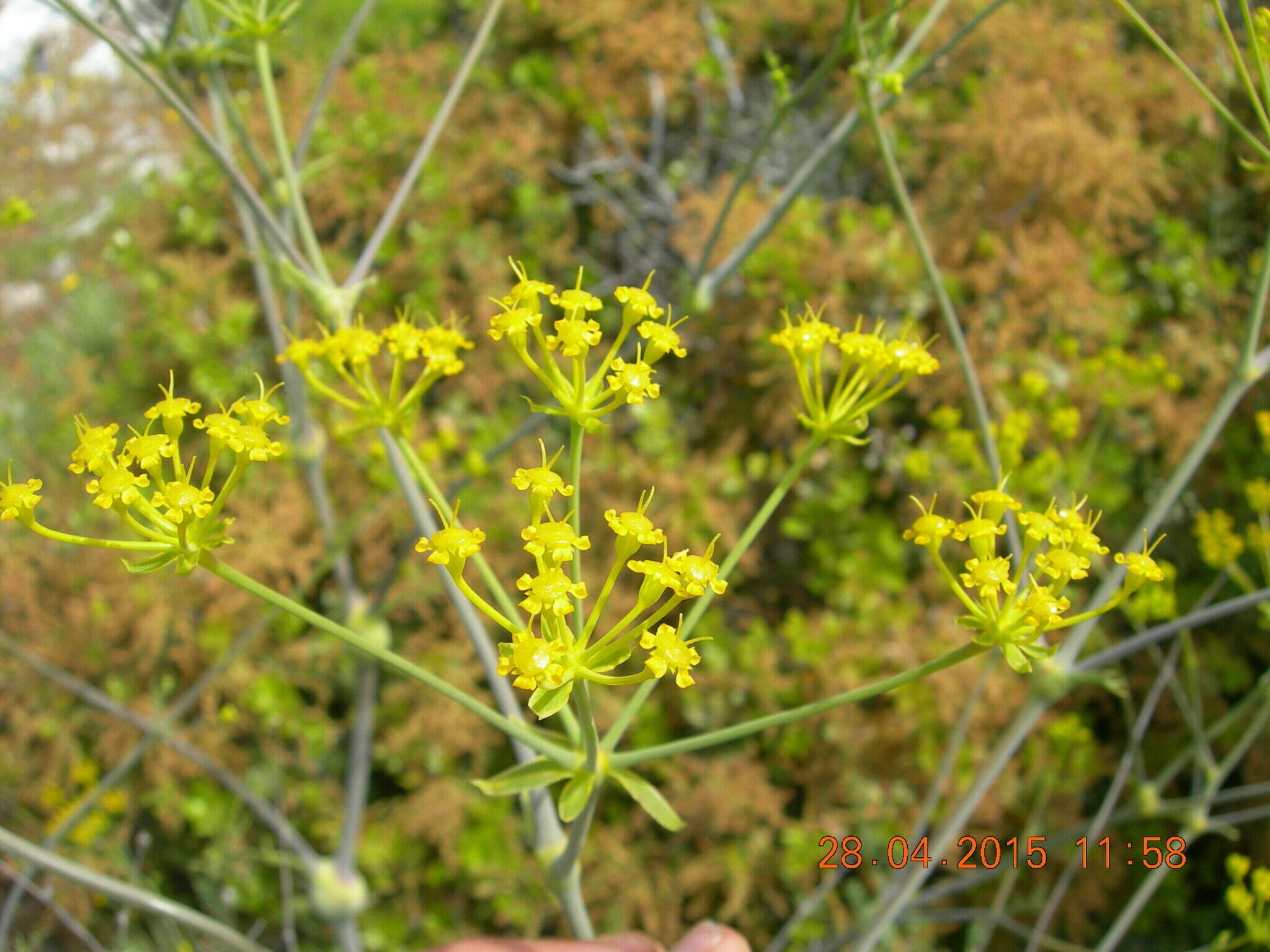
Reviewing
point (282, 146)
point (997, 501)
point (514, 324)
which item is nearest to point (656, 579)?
point (514, 324)

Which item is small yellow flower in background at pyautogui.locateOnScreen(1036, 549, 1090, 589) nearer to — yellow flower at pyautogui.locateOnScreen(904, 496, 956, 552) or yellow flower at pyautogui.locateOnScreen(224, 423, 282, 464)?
yellow flower at pyautogui.locateOnScreen(904, 496, 956, 552)

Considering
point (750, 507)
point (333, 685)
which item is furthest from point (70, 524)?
point (750, 507)

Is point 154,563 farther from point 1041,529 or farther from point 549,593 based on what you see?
point 1041,529

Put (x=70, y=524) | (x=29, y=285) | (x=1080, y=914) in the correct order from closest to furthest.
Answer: (x=1080, y=914) < (x=70, y=524) < (x=29, y=285)

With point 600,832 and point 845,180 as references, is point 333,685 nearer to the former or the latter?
point 600,832

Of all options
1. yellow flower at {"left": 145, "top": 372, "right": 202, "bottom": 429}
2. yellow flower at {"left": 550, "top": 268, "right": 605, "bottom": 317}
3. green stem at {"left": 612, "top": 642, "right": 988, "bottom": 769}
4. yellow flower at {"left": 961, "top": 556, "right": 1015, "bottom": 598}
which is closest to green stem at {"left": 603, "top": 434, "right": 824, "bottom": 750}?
green stem at {"left": 612, "top": 642, "right": 988, "bottom": 769}

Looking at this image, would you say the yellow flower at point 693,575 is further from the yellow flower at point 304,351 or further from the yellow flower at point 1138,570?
the yellow flower at point 304,351
